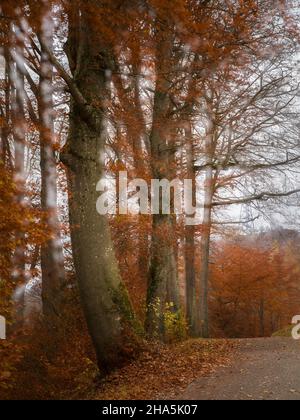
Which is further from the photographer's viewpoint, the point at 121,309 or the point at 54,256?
the point at 54,256

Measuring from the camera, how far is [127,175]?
15.8 m

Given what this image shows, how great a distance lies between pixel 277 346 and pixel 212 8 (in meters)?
8.15

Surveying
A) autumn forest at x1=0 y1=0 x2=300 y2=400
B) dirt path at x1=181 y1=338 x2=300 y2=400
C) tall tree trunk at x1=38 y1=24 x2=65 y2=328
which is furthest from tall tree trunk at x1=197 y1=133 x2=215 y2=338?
dirt path at x1=181 y1=338 x2=300 y2=400

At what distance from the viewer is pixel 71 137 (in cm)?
898

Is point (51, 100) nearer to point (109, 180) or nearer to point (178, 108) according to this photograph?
point (109, 180)

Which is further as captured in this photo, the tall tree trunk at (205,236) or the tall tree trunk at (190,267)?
the tall tree trunk at (205,236)

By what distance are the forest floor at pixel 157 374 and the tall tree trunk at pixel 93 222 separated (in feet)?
1.57

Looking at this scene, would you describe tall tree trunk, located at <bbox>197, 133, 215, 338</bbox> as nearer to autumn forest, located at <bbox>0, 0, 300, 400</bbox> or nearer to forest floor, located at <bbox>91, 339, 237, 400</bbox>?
autumn forest, located at <bbox>0, 0, 300, 400</bbox>

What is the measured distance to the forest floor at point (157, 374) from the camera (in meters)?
7.06

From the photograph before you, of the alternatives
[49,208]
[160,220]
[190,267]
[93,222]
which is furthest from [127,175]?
[93,222]

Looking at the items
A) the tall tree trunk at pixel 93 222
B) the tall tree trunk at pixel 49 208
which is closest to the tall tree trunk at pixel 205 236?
the tall tree trunk at pixel 49 208

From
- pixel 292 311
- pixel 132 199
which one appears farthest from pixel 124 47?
pixel 292 311

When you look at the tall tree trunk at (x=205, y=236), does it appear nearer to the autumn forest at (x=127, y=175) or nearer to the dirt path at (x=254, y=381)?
the autumn forest at (x=127, y=175)

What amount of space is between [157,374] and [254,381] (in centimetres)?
158
